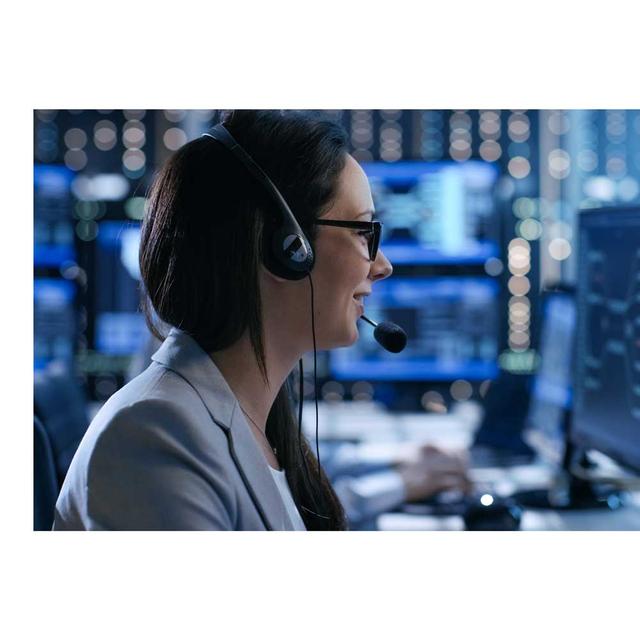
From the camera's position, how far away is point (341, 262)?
115 centimetres

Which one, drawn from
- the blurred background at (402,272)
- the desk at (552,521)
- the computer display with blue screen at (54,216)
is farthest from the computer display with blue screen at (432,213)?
the desk at (552,521)

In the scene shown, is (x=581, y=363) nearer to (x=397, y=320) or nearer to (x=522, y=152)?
(x=397, y=320)

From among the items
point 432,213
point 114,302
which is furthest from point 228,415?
point 432,213

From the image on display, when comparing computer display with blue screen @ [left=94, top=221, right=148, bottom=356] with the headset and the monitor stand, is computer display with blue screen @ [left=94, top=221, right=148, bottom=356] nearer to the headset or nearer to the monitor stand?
the monitor stand

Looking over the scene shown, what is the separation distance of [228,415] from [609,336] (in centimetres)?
92

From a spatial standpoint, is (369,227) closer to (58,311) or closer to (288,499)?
(288,499)

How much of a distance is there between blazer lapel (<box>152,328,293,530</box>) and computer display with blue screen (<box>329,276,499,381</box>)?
1.69 metres

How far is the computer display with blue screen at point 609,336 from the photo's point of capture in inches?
59.1

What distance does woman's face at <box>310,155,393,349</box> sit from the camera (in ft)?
3.68

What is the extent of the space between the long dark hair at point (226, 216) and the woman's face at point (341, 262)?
0.02 metres

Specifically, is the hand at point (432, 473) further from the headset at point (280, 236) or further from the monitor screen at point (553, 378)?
the headset at point (280, 236)

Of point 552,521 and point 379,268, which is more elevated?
point 379,268

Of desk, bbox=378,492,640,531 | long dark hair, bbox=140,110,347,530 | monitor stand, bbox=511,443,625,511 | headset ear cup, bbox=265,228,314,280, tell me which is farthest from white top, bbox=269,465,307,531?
monitor stand, bbox=511,443,625,511
